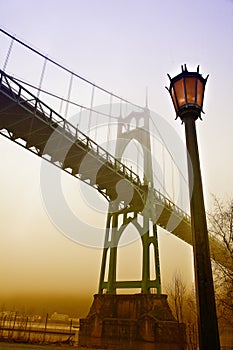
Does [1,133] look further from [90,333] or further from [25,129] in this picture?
[90,333]

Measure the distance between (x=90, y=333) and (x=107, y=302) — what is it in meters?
1.94

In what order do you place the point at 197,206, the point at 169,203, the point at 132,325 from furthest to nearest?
the point at 169,203 → the point at 132,325 → the point at 197,206

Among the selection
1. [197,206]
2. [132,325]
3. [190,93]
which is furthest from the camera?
[132,325]

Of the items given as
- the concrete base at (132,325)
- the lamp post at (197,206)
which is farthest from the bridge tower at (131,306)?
the lamp post at (197,206)

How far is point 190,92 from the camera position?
233 cm

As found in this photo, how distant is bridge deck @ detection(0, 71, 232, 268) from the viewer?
535 inches

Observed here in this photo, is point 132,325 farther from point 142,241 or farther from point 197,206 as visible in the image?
point 197,206

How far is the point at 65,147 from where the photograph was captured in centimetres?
1612

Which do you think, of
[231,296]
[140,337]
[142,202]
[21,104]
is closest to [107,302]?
[140,337]

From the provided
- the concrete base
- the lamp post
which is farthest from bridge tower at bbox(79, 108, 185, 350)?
the lamp post

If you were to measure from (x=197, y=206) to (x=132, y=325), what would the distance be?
15.8 metres

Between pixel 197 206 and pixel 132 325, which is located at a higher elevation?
pixel 197 206

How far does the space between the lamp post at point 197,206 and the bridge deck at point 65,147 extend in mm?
11211

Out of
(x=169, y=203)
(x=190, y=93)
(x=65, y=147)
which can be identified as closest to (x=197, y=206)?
(x=190, y=93)
